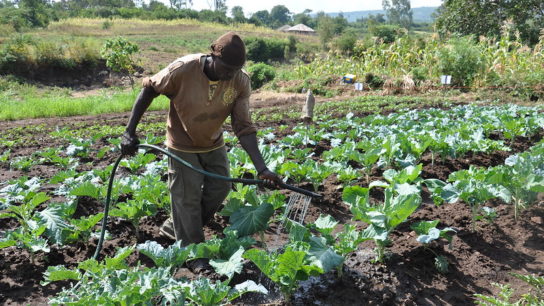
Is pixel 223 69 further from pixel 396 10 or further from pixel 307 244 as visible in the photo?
pixel 396 10

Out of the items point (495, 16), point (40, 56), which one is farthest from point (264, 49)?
point (40, 56)

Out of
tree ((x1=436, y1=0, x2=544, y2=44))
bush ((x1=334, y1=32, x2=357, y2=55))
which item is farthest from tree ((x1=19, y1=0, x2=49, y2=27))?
tree ((x1=436, y1=0, x2=544, y2=44))

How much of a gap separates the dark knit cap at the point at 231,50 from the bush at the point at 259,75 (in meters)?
18.0

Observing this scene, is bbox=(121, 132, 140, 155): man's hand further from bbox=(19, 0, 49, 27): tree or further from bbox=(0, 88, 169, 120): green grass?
bbox=(19, 0, 49, 27): tree

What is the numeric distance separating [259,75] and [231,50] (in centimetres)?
1838

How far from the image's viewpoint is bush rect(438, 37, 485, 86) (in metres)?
14.5

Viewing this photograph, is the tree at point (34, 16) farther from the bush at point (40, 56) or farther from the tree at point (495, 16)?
the tree at point (495, 16)

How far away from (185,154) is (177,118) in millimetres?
281

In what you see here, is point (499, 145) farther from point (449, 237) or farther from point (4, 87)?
point (4, 87)

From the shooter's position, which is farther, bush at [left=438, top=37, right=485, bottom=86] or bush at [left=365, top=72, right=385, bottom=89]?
bush at [left=365, top=72, right=385, bottom=89]

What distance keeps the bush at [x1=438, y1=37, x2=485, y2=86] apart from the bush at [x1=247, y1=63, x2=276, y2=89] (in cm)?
856

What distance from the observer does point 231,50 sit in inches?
112

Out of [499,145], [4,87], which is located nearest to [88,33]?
[4,87]

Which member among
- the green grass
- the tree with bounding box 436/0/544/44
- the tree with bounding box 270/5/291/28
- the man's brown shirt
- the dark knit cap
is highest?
the tree with bounding box 270/5/291/28
